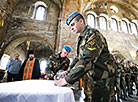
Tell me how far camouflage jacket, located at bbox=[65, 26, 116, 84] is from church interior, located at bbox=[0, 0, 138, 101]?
16.6 ft

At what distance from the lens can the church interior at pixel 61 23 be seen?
717 centimetres

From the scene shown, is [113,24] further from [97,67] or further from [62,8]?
[97,67]

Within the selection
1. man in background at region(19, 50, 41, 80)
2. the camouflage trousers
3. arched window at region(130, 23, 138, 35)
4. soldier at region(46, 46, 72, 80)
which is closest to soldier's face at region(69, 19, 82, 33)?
the camouflage trousers

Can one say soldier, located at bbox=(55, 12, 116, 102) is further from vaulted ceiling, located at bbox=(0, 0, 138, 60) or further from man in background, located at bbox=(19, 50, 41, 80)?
vaulted ceiling, located at bbox=(0, 0, 138, 60)

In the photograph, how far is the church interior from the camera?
7172 millimetres

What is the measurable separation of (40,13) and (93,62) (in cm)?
955

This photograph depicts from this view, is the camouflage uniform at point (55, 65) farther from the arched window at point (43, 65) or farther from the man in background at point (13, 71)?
the arched window at point (43, 65)

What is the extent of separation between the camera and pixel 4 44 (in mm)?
→ 7086

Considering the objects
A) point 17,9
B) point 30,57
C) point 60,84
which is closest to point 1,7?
point 17,9

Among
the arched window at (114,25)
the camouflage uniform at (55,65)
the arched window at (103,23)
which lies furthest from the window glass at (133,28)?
the camouflage uniform at (55,65)

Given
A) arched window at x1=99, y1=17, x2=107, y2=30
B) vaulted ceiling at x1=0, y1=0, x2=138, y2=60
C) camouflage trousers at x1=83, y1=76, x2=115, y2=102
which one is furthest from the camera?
arched window at x1=99, y1=17, x2=107, y2=30

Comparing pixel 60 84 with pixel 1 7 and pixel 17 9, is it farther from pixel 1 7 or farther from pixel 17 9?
pixel 17 9

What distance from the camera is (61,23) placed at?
717cm

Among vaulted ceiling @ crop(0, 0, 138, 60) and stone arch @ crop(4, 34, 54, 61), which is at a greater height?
vaulted ceiling @ crop(0, 0, 138, 60)
